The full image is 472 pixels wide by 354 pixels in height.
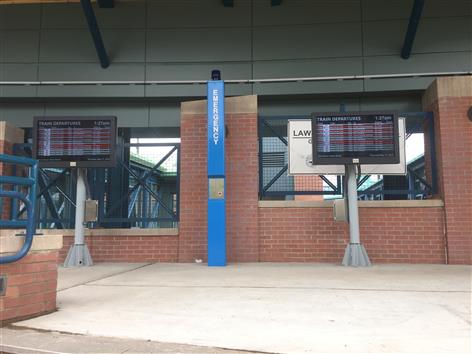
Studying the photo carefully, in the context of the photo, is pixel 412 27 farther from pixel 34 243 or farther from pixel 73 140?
pixel 34 243

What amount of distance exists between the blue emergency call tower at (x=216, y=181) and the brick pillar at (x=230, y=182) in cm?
74

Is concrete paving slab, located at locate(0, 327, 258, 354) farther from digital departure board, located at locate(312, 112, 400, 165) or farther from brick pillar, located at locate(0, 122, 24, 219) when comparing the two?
brick pillar, located at locate(0, 122, 24, 219)

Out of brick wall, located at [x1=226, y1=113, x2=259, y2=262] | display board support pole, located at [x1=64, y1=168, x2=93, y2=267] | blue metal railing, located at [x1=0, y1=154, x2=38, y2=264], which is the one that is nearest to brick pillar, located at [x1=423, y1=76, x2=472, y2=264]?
brick wall, located at [x1=226, y1=113, x2=259, y2=262]

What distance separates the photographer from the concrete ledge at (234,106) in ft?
34.3

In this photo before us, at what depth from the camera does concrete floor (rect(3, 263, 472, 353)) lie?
12.6ft

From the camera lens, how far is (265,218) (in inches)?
400

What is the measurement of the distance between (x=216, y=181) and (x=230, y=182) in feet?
2.75

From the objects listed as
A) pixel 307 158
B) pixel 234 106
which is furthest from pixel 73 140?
pixel 307 158

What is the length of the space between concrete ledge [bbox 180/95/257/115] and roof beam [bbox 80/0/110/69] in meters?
3.26

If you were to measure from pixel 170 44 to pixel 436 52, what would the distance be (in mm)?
7095

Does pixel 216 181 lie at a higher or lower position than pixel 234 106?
lower

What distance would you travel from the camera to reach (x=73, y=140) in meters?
9.34

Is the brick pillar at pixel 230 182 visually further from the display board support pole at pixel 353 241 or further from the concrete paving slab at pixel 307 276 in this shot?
the display board support pole at pixel 353 241

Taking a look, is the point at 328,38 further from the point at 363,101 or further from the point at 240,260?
the point at 240,260
